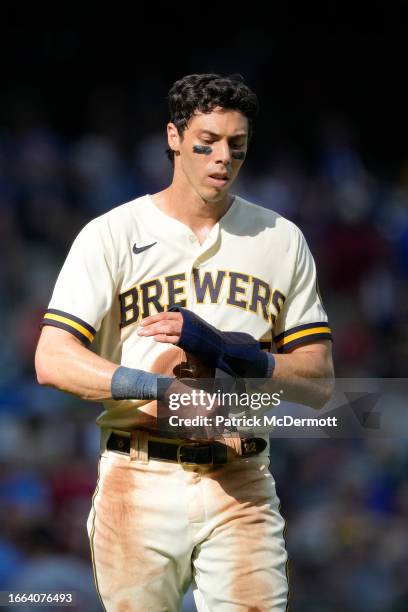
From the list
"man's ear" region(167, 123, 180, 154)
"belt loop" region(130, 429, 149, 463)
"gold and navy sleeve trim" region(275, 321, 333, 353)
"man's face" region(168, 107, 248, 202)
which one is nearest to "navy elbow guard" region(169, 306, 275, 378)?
"gold and navy sleeve trim" region(275, 321, 333, 353)

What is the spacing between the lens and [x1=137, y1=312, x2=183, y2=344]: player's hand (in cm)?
300

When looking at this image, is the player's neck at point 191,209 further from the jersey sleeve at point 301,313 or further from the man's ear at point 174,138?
the jersey sleeve at point 301,313

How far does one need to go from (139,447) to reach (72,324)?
423mm

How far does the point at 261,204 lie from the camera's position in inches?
294

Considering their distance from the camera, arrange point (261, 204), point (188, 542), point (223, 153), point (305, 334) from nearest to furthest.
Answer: point (188, 542) → point (223, 153) → point (305, 334) → point (261, 204)

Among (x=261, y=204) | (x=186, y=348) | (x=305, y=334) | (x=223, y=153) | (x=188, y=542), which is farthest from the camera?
(x=261, y=204)

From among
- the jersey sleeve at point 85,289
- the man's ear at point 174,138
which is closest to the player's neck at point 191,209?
the man's ear at point 174,138

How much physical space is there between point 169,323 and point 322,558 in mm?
3619

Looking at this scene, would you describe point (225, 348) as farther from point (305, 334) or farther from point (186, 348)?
point (305, 334)

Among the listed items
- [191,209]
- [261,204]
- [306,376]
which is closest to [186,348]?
[306,376]

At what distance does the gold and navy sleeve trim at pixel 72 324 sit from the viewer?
320cm

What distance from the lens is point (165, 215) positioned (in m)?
3.45

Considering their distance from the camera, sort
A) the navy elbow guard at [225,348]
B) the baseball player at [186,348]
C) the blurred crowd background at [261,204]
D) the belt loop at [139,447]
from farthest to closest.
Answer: the blurred crowd background at [261,204], the belt loop at [139,447], the baseball player at [186,348], the navy elbow guard at [225,348]

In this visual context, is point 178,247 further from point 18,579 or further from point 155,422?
point 18,579
